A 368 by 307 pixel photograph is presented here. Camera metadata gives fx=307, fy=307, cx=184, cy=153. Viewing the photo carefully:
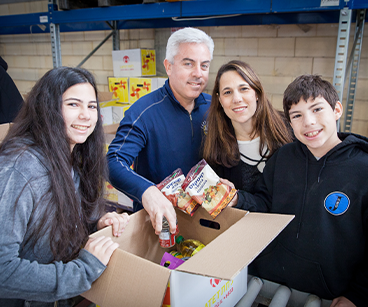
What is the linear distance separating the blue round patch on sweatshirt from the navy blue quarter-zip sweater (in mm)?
766

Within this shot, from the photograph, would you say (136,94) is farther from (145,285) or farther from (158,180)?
(145,285)

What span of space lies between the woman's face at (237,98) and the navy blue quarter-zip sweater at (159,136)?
0.96ft

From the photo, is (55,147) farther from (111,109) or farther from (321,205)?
(111,109)

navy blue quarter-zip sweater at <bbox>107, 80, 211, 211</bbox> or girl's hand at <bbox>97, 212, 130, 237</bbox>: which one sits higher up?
navy blue quarter-zip sweater at <bbox>107, 80, 211, 211</bbox>

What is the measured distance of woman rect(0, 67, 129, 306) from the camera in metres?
0.81

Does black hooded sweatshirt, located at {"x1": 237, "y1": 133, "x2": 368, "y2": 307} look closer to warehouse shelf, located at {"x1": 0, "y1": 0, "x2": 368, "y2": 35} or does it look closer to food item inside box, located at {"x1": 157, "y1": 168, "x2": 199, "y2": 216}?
food item inside box, located at {"x1": 157, "y1": 168, "x2": 199, "y2": 216}

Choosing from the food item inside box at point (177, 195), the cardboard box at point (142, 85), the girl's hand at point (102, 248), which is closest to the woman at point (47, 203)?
the girl's hand at point (102, 248)

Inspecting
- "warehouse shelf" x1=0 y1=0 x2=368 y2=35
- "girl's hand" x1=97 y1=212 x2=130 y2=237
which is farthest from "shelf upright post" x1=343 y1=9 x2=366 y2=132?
"girl's hand" x1=97 y1=212 x2=130 y2=237

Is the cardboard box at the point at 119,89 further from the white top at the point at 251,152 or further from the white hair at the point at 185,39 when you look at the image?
the white top at the point at 251,152

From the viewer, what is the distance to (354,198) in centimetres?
104

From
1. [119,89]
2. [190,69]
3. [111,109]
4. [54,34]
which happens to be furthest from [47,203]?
[54,34]

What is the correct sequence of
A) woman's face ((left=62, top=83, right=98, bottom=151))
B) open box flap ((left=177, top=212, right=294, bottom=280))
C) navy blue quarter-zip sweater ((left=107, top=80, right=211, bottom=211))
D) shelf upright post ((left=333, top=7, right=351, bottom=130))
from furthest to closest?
shelf upright post ((left=333, top=7, right=351, bottom=130)), navy blue quarter-zip sweater ((left=107, top=80, right=211, bottom=211)), woman's face ((left=62, top=83, right=98, bottom=151)), open box flap ((left=177, top=212, right=294, bottom=280))

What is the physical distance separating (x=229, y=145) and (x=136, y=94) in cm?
173

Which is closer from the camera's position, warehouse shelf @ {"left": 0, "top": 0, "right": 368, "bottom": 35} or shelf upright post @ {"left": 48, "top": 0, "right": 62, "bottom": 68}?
warehouse shelf @ {"left": 0, "top": 0, "right": 368, "bottom": 35}
